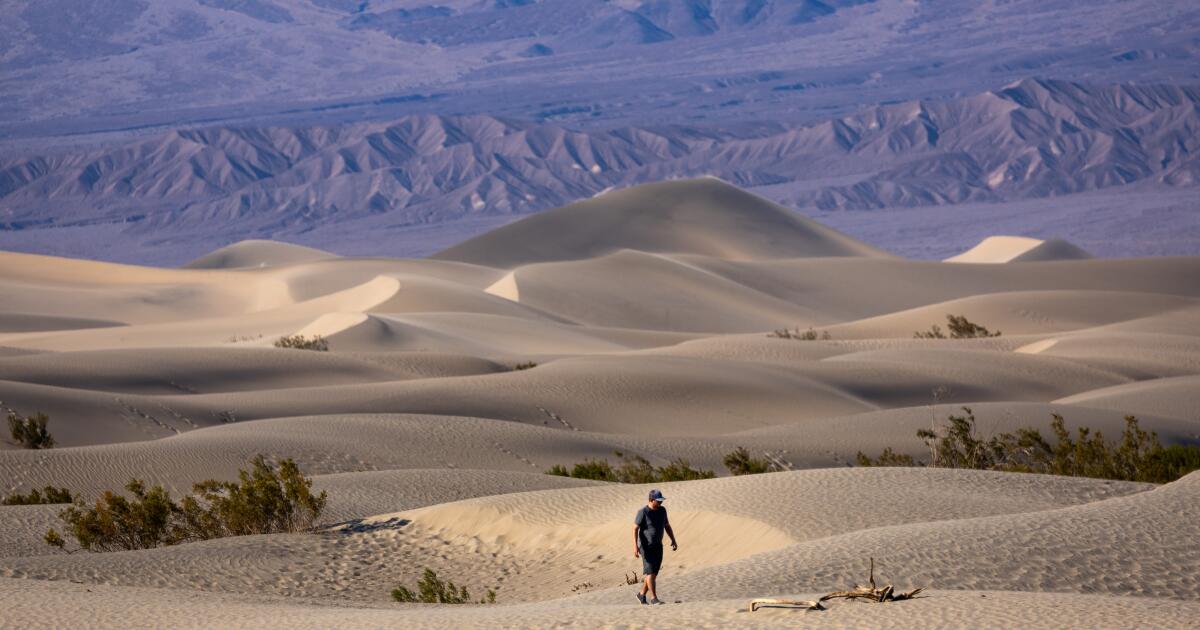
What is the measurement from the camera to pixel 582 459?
23969 millimetres

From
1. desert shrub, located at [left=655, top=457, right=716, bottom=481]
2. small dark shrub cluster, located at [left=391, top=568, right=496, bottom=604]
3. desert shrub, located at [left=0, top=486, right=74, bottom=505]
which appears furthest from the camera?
desert shrub, located at [left=655, top=457, right=716, bottom=481]

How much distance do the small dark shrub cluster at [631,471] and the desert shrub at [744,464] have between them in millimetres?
326

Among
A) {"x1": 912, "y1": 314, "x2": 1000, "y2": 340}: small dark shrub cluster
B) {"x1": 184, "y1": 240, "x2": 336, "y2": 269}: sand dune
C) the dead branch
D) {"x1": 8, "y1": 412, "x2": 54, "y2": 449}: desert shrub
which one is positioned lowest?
{"x1": 184, "y1": 240, "x2": 336, "y2": 269}: sand dune

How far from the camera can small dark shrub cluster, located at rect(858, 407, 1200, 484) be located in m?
21.0

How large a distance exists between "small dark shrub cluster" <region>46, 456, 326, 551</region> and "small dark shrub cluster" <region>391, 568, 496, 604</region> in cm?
259

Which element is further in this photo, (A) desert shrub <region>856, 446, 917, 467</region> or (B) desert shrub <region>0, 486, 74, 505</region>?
(A) desert shrub <region>856, 446, 917, 467</region>

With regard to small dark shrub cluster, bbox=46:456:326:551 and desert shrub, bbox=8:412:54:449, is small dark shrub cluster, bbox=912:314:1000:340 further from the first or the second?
small dark shrub cluster, bbox=46:456:326:551

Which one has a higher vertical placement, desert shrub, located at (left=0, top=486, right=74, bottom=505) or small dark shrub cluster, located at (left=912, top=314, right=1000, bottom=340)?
desert shrub, located at (left=0, top=486, right=74, bottom=505)

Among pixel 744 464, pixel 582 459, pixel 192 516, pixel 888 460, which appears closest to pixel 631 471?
pixel 744 464

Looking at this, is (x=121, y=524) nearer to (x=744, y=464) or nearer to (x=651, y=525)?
(x=651, y=525)

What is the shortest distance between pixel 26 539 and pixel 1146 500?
11300 mm

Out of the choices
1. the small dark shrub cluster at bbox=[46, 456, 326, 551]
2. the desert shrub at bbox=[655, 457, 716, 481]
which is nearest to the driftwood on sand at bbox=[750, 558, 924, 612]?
the small dark shrub cluster at bbox=[46, 456, 326, 551]

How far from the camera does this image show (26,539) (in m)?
16.2

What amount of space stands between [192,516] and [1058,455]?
40.3ft
